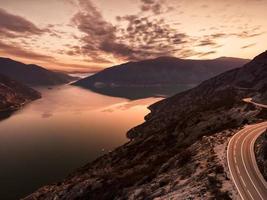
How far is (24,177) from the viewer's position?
129000 millimetres

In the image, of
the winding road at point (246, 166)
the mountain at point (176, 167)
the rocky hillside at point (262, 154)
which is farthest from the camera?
the rocky hillside at point (262, 154)

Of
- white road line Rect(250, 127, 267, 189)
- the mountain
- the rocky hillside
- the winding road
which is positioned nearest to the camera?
the winding road

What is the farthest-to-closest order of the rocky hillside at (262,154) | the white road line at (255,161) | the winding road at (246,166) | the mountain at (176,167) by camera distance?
the rocky hillside at (262,154) → the mountain at (176,167) → the white road line at (255,161) → the winding road at (246,166)

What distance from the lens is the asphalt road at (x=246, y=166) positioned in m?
46.6

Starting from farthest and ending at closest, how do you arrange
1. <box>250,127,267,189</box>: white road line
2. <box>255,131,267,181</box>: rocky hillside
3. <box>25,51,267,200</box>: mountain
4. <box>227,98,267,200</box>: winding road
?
<box>255,131,267,181</box>: rocky hillside, <box>25,51,267,200</box>: mountain, <box>250,127,267,189</box>: white road line, <box>227,98,267,200</box>: winding road

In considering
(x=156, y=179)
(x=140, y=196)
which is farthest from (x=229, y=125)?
(x=140, y=196)

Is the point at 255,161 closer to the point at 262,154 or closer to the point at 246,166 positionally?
the point at 262,154

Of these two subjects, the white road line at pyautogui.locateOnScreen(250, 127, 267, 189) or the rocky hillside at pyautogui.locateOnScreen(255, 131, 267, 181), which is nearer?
the white road line at pyautogui.locateOnScreen(250, 127, 267, 189)

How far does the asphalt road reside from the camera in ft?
153

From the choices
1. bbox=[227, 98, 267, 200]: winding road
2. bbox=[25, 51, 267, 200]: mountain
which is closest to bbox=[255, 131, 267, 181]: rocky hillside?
bbox=[227, 98, 267, 200]: winding road

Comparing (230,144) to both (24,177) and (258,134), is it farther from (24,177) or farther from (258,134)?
(24,177)

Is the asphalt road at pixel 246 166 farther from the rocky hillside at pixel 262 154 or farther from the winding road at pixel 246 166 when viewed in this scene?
the rocky hillside at pixel 262 154

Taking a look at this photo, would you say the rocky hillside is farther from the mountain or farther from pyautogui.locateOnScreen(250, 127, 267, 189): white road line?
the mountain

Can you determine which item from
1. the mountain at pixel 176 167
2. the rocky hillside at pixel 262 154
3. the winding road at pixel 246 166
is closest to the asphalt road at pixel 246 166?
the winding road at pixel 246 166
